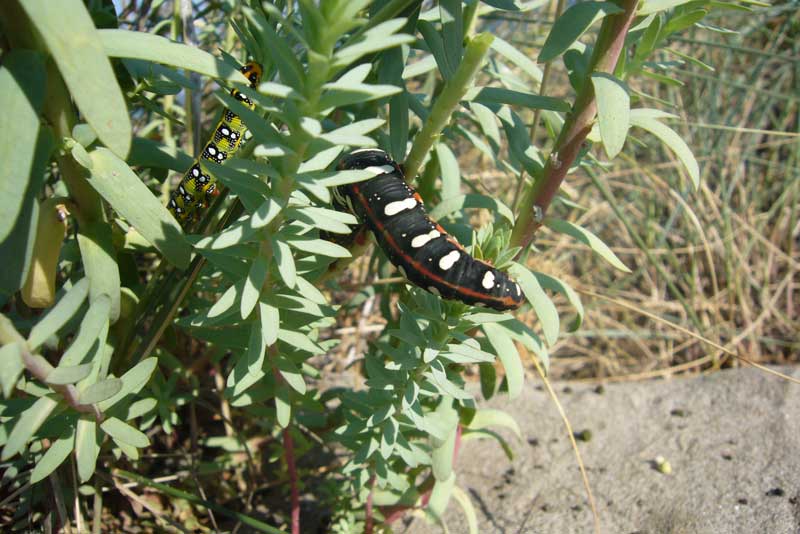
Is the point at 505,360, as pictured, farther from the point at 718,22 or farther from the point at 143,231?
the point at 718,22

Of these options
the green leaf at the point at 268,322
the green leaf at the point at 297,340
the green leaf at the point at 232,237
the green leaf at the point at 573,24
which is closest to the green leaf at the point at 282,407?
the green leaf at the point at 297,340

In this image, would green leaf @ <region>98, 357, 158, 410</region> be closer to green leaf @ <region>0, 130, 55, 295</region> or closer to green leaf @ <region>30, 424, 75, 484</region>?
green leaf @ <region>30, 424, 75, 484</region>

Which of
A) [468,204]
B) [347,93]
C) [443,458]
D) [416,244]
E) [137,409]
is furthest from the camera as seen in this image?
[443,458]

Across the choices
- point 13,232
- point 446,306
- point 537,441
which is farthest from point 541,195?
point 537,441

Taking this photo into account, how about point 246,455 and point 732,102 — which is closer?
point 246,455

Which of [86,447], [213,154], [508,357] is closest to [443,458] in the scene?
[508,357]

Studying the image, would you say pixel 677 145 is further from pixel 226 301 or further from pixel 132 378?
pixel 132 378
